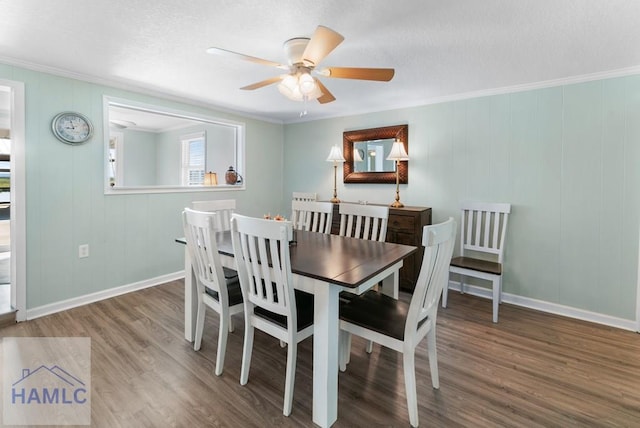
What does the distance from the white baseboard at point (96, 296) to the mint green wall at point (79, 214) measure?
0.14ft

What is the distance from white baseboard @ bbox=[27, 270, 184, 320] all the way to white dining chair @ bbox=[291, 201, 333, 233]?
1809 mm

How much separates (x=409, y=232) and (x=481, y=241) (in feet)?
2.48

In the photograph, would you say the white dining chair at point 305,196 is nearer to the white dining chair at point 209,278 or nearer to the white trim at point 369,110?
the white trim at point 369,110

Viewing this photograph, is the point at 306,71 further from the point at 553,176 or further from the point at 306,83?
the point at 553,176

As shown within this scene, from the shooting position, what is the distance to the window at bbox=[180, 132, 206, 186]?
5270mm

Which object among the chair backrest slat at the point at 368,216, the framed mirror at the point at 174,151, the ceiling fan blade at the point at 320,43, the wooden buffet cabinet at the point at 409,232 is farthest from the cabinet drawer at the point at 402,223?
the framed mirror at the point at 174,151

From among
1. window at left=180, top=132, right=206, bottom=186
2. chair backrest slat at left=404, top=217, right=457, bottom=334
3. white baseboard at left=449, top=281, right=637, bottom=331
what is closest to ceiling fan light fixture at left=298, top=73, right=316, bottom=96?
chair backrest slat at left=404, top=217, right=457, bottom=334

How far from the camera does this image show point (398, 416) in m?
1.69

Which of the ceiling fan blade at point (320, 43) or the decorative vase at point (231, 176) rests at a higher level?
the ceiling fan blade at point (320, 43)

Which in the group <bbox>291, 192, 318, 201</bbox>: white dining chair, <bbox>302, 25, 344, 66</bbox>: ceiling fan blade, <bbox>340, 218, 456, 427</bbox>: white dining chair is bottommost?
A: <bbox>340, 218, 456, 427</bbox>: white dining chair

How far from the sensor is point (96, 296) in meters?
3.21

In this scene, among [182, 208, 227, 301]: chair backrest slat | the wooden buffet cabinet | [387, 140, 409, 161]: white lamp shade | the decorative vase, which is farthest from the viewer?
the decorative vase

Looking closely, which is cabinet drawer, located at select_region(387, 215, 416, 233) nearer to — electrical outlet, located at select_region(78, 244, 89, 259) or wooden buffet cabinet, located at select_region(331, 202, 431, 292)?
wooden buffet cabinet, located at select_region(331, 202, 431, 292)

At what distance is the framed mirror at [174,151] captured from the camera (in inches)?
181
